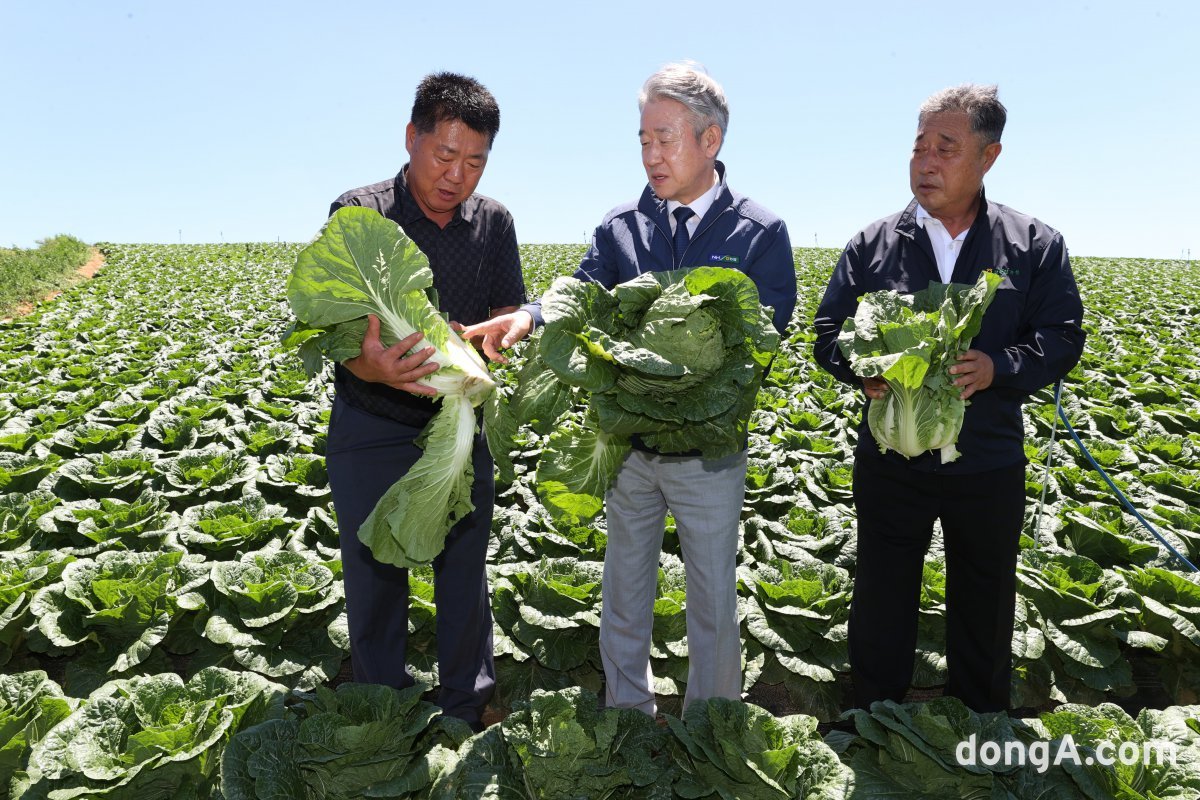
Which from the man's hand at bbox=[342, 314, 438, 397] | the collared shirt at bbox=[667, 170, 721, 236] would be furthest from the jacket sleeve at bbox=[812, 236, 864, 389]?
the man's hand at bbox=[342, 314, 438, 397]

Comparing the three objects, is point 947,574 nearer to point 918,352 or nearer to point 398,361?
point 918,352

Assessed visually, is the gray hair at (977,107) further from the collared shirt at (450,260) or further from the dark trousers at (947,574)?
the collared shirt at (450,260)

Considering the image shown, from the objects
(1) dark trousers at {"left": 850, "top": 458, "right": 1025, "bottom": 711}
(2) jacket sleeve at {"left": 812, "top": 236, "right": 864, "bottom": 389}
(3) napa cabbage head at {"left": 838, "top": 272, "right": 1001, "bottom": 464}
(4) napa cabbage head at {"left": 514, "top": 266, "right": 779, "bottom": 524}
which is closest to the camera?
(4) napa cabbage head at {"left": 514, "top": 266, "right": 779, "bottom": 524}

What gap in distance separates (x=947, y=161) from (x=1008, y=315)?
1.89 feet

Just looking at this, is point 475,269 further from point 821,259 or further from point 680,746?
point 821,259

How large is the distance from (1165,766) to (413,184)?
3.22 meters

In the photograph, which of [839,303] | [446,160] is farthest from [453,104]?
[839,303]

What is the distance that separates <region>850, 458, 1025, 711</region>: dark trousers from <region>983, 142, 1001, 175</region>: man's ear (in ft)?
3.51

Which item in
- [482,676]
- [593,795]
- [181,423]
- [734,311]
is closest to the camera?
[734,311]

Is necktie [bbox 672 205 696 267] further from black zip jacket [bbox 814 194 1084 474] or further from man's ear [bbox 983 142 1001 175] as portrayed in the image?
man's ear [bbox 983 142 1001 175]

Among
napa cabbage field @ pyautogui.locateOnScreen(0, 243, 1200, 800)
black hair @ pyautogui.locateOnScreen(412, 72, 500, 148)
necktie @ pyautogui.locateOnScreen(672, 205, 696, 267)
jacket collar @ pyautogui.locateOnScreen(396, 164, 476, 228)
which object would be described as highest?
black hair @ pyautogui.locateOnScreen(412, 72, 500, 148)

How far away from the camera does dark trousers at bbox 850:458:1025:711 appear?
2.65 m

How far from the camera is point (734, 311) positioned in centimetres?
212

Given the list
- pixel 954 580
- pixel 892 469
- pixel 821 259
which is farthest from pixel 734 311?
pixel 821 259
